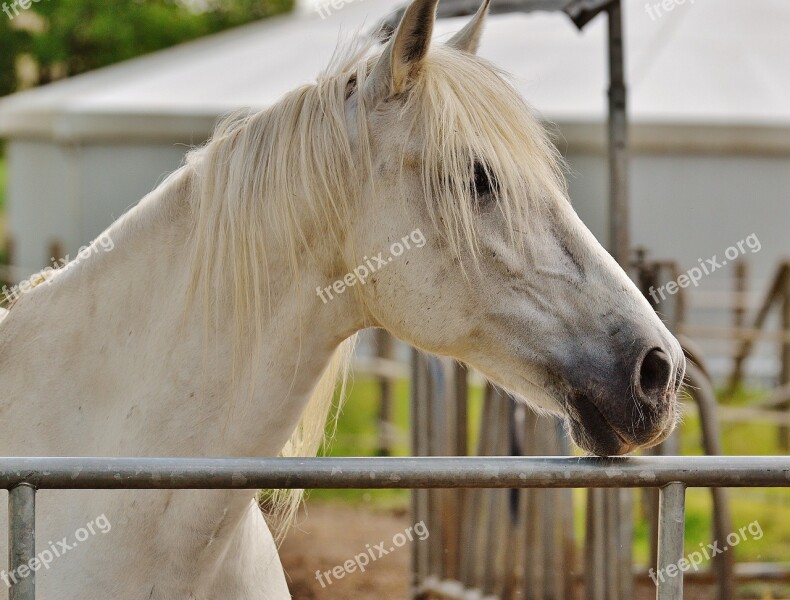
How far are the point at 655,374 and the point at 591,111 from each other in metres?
8.74

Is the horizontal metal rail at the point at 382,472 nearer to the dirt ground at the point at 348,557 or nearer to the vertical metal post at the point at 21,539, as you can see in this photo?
the vertical metal post at the point at 21,539

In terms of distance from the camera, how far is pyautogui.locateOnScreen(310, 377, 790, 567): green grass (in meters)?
6.11

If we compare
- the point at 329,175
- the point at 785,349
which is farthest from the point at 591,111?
the point at 329,175

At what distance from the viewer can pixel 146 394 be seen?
197 cm

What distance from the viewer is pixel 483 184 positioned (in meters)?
1.90

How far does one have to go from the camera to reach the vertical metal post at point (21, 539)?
1563 millimetres

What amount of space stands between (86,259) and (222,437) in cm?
55

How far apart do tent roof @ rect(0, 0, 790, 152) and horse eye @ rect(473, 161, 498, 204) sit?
6.86m

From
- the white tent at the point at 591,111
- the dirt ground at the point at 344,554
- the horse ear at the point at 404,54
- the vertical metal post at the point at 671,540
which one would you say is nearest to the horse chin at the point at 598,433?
the vertical metal post at the point at 671,540

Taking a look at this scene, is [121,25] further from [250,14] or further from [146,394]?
[146,394]

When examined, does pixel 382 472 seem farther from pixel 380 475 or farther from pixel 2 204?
pixel 2 204

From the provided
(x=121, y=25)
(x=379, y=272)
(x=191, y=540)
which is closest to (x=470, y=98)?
(x=379, y=272)

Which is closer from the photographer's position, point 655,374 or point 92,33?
point 655,374

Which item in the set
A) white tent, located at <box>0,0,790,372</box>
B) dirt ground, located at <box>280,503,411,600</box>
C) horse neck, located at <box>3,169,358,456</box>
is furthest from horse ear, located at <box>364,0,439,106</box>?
white tent, located at <box>0,0,790,372</box>
